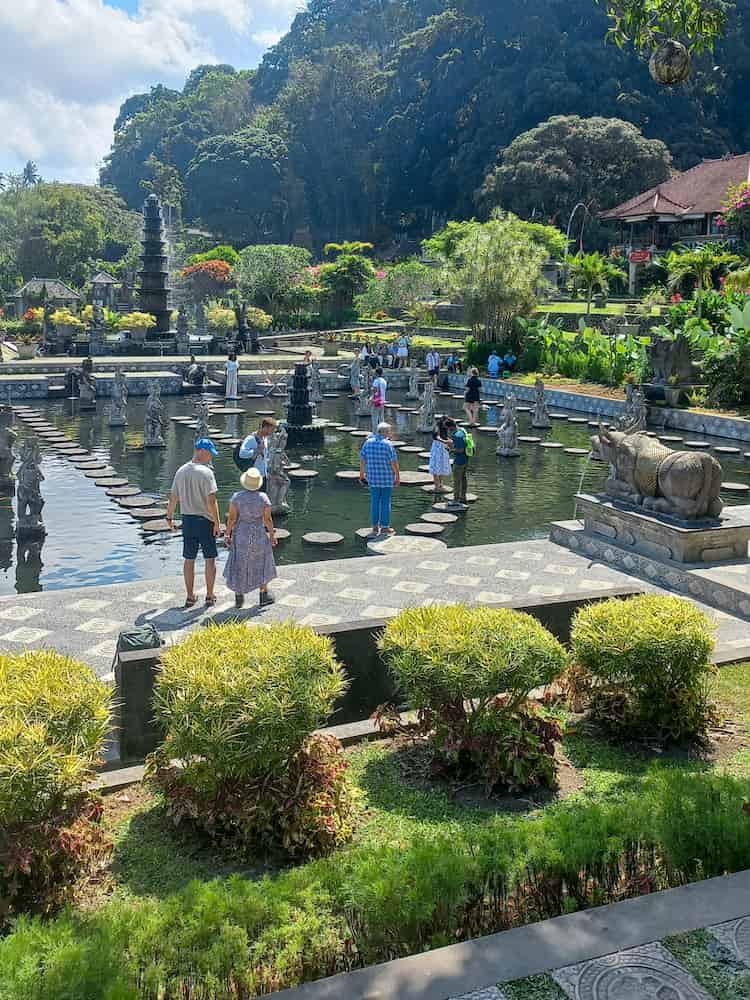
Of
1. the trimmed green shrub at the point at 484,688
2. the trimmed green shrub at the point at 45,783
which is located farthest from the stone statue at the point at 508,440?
the trimmed green shrub at the point at 45,783

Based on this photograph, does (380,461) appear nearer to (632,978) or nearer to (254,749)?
(254,749)

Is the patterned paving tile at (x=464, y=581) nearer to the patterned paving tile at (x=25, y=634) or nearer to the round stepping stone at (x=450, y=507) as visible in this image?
the round stepping stone at (x=450, y=507)

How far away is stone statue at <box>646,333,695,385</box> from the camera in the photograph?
25812 mm

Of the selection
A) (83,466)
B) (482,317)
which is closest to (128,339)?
(482,317)

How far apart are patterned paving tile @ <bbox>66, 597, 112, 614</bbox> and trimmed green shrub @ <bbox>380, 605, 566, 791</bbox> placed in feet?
14.6

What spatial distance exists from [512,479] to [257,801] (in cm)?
1330

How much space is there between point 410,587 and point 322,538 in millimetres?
2897

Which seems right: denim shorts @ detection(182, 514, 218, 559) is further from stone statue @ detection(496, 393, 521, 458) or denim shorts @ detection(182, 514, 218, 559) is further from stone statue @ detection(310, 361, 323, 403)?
stone statue @ detection(310, 361, 323, 403)

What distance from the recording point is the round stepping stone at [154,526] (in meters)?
13.2

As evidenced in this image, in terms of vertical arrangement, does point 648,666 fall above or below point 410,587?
above

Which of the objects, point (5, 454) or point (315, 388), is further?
point (315, 388)

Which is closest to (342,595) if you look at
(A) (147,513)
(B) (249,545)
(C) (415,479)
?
(B) (249,545)

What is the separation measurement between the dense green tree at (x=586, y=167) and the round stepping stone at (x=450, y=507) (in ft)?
164

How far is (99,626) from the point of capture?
8.52 metres
